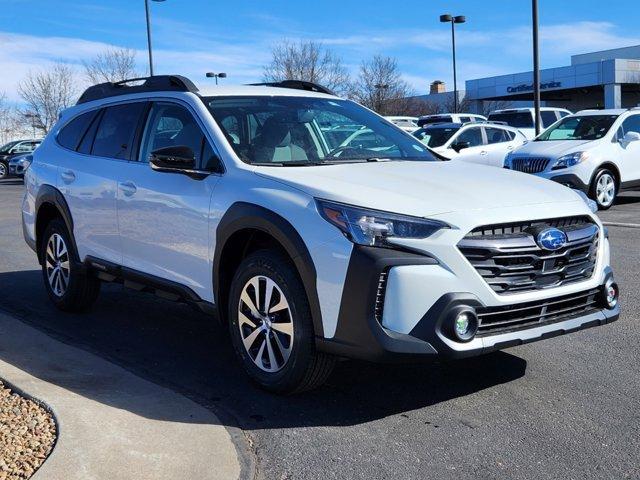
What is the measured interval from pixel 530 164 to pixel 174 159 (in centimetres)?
1020

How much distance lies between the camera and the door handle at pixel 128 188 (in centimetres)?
541

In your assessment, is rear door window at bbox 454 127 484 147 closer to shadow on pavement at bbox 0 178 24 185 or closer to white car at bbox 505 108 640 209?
white car at bbox 505 108 640 209

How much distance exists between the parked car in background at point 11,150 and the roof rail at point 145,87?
28.7m

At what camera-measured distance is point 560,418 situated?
4066mm

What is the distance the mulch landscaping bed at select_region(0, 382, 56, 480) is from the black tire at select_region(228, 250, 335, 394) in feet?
3.78

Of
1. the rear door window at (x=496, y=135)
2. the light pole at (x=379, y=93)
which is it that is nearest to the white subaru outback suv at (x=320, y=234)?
the rear door window at (x=496, y=135)

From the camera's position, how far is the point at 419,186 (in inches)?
169

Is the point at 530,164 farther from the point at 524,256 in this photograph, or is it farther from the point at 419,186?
the point at 524,256

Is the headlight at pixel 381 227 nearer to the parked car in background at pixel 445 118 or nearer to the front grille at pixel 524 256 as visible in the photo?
the front grille at pixel 524 256

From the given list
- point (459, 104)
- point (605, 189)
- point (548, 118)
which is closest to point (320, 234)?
point (605, 189)

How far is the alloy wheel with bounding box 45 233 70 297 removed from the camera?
21.5 ft

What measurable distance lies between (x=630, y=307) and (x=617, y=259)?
2.29 metres

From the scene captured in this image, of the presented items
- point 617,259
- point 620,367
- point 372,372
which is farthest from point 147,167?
point 617,259

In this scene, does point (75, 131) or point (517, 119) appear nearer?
point (75, 131)
